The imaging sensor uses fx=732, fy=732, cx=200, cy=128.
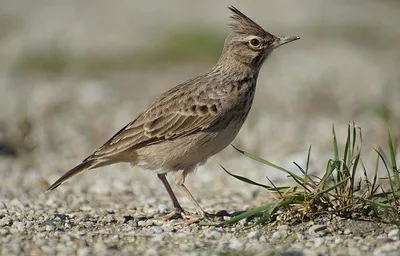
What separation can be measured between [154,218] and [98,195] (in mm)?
1496

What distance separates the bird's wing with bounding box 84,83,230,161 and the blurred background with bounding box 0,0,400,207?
0.99 m

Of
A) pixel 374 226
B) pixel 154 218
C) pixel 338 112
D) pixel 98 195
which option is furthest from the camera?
pixel 338 112

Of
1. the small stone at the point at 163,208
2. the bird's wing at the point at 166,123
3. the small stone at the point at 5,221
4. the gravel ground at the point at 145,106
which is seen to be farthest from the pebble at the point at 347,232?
the small stone at the point at 5,221

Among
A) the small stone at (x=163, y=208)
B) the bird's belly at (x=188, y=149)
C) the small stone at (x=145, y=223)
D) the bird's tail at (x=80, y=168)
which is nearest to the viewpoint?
the small stone at (x=145, y=223)

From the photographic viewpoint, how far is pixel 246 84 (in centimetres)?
696

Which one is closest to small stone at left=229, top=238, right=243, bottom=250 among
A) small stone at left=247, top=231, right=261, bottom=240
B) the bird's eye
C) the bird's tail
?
small stone at left=247, top=231, right=261, bottom=240

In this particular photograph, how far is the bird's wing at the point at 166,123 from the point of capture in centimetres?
667

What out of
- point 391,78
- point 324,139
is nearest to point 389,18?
point 391,78

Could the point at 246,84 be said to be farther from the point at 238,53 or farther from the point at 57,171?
the point at 57,171

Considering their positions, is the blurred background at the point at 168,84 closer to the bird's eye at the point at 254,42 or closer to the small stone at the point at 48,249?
the bird's eye at the point at 254,42

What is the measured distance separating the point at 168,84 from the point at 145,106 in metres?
1.43

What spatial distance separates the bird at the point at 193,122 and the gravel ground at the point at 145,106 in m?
0.47

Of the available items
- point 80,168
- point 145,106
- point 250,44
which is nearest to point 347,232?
point 250,44

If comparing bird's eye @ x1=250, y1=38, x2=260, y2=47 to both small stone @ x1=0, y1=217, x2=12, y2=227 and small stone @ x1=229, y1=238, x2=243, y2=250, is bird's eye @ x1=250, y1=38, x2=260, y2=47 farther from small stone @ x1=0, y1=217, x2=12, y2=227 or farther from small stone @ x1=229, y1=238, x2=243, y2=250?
small stone @ x1=0, y1=217, x2=12, y2=227
